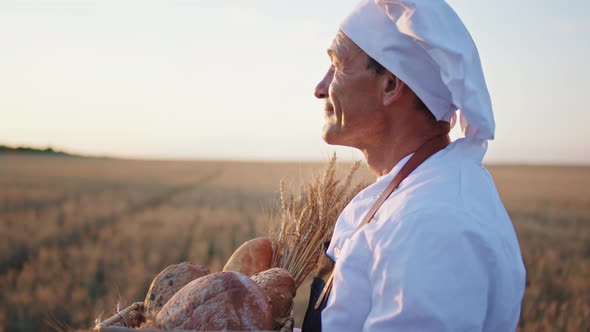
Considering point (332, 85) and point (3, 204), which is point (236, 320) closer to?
point (332, 85)

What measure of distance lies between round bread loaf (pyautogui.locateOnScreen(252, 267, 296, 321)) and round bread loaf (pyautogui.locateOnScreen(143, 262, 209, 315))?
0.74 feet

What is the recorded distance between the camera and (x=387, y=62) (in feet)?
6.14

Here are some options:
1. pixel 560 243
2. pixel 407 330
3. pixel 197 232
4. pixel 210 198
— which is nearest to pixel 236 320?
pixel 407 330

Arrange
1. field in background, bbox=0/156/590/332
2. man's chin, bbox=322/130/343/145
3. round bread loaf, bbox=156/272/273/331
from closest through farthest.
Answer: round bread loaf, bbox=156/272/273/331 < man's chin, bbox=322/130/343/145 < field in background, bbox=0/156/590/332

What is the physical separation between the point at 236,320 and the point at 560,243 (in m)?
10.9

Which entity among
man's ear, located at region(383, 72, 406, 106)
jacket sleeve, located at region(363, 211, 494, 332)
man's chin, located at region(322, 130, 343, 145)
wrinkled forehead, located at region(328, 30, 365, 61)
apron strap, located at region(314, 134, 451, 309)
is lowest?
jacket sleeve, located at region(363, 211, 494, 332)

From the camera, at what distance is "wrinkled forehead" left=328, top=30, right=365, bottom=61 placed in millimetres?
1988

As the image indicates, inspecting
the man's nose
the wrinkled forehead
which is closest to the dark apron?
the man's nose

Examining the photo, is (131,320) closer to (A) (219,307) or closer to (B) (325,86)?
(A) (219,307)

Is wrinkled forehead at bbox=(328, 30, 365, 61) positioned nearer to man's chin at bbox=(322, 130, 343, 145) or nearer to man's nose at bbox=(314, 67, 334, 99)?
man's nose at bbox=(314, 67, 334, 99)

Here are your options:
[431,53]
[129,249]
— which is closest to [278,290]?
[431,53]

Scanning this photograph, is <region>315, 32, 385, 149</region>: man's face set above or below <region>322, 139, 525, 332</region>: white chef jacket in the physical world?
above

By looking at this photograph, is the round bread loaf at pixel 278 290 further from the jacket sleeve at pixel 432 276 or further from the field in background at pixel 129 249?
the field in background at pixel 129 249

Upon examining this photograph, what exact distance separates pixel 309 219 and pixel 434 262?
1.00 m
